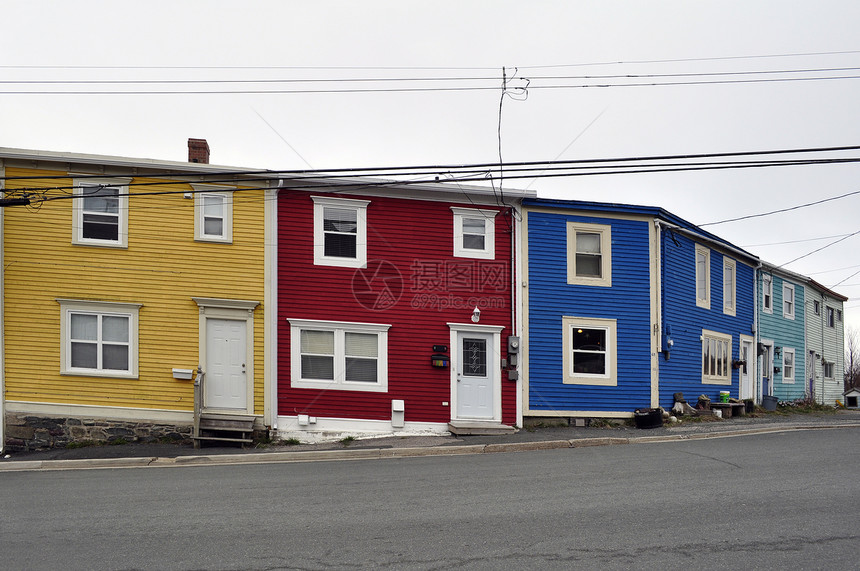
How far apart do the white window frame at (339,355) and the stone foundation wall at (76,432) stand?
281cm

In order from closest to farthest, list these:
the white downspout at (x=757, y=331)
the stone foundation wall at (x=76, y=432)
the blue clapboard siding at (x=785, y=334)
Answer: the stone foundation wall at (x=76, y=432)
the white downspout at (x=757, y=331)
the blue clapboard siding at (x=785, y=334)

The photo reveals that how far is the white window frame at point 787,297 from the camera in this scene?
29.0 meters

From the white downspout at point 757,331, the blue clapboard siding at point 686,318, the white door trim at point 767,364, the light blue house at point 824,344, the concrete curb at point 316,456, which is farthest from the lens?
the light blue house at point 824,344

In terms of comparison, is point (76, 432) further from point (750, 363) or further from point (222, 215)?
point (750, 363)

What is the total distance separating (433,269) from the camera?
17.8m

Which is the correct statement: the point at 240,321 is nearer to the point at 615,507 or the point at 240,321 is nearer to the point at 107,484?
the point at 107,484

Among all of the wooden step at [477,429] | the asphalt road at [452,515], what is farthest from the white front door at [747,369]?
the asphalt road at [452,515]

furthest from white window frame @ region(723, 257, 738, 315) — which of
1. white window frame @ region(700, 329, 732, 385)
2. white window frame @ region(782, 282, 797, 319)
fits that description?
white window frame @ region(782, 282, 797, 319)

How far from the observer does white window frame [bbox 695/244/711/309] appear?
73.0ft

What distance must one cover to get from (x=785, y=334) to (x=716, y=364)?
7747 mm

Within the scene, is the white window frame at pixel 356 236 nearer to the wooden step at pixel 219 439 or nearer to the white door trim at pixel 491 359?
the white door trim at pixel 491 359

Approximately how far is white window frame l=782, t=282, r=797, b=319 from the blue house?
431 inches

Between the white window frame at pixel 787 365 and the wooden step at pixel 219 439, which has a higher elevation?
the white window frame at pixel 787 365

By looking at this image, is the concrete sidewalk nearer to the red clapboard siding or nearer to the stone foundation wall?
the stone foundation wall
